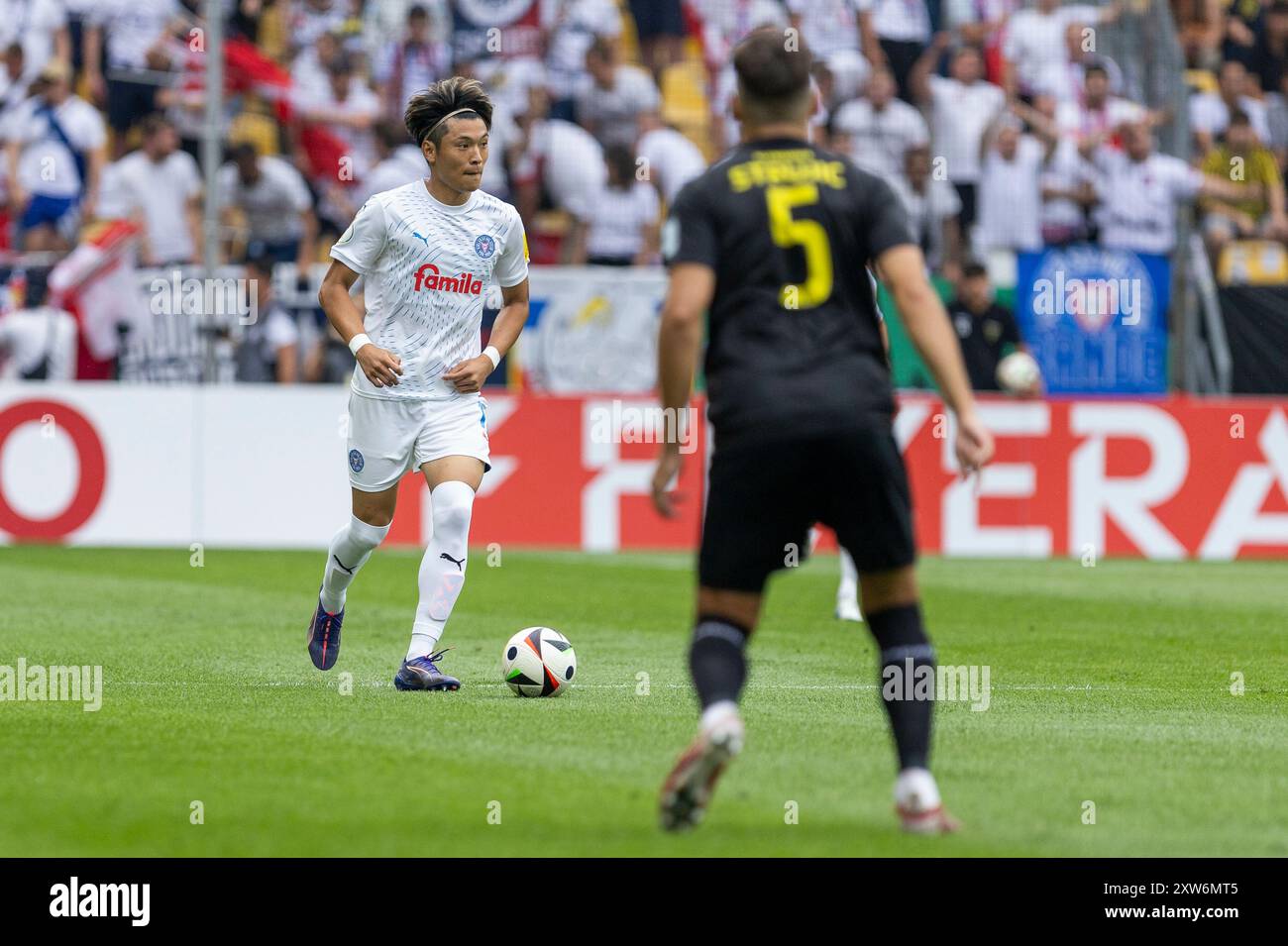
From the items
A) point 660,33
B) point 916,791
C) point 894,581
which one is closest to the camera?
point 916,791

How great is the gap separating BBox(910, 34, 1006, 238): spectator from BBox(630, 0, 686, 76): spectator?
2.47m

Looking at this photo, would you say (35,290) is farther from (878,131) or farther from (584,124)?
(878,131)

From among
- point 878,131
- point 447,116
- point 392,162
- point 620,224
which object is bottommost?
point 447,116

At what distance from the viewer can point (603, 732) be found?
7891 mm

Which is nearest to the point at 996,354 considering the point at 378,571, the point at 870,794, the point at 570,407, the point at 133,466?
the point at 570,407

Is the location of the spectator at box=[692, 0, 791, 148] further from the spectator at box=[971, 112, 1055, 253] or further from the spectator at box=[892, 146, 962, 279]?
the spectator at box=[971, 112, 1055, 253]

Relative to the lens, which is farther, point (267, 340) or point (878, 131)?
point (878, 131)

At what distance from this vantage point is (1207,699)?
30.3 feet

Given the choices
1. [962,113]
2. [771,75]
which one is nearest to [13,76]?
[962,113]

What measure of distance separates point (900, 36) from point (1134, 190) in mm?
2790

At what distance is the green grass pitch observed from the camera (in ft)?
19.1

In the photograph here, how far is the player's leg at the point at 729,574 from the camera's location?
566 centimetres

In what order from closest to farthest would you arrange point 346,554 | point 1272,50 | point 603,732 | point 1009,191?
point 603,732, point 346,554, point 1009,191, point 1272,50

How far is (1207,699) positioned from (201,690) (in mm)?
4445
